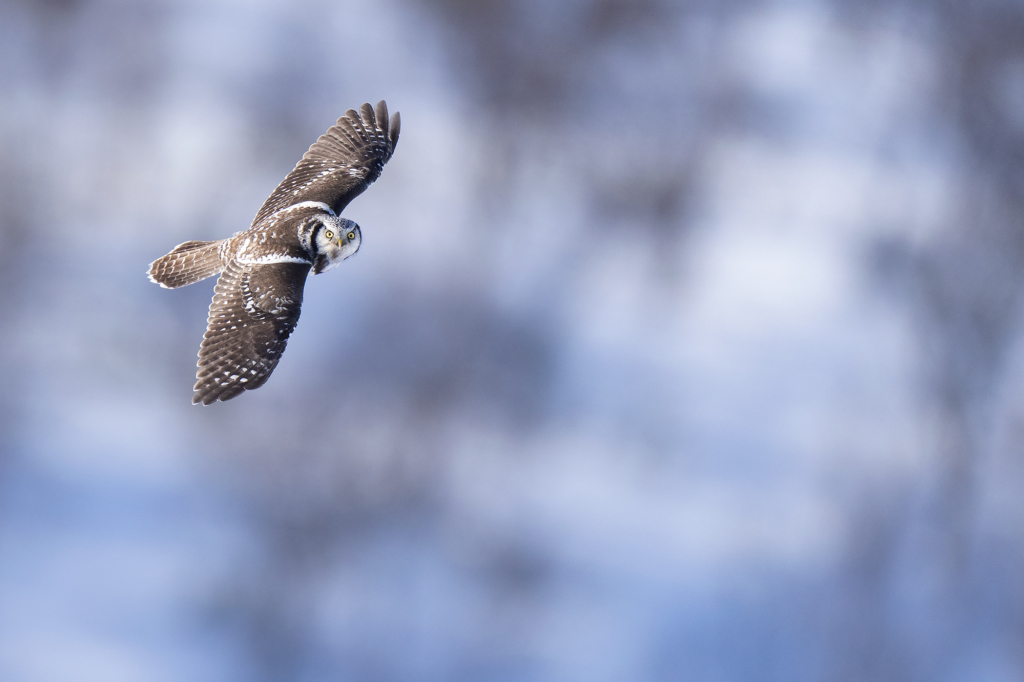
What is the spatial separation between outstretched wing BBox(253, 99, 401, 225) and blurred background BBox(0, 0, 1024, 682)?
13.2m

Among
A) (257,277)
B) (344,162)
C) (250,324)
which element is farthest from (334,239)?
Result: (344,162)

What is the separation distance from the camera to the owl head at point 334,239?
10.2ft

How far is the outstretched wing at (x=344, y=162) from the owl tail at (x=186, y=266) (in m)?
0.23

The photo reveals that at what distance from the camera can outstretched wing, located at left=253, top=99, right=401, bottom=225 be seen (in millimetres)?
3668

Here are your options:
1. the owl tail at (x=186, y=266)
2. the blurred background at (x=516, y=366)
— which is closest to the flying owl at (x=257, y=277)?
the owl tail at (x=186, y=266)

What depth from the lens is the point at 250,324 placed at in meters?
3.10

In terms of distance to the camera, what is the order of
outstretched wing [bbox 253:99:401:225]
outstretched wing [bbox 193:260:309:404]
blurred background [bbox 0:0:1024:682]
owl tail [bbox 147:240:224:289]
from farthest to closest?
1. blurred background [bbox 0:0:1024:682]
2. outstretched wing [bbox 253:99:401:225]
3. owl tail [bbox 147:240:224:289]
4. outstretched wing [bbox 193:260:309:404]

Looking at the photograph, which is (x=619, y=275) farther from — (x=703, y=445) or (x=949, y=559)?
(x=949, y=559)

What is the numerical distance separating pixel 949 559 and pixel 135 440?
17.5 m

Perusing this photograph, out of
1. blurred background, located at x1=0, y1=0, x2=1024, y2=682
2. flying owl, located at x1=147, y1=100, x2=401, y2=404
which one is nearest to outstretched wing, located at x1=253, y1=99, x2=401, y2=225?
flying owl, located at x1=147, y1=100, x2=401, y2=404

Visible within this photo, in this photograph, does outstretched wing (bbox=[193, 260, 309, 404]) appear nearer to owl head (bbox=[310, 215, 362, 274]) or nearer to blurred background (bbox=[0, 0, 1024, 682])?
owl head (bbox=[310, 215, 362, 274])

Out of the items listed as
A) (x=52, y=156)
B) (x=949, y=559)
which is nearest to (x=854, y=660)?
(x=949, y=559)

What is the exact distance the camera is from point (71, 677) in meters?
18.0

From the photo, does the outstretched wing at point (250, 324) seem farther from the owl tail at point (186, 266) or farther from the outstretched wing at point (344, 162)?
the outstretched wing at point (344, 162)
